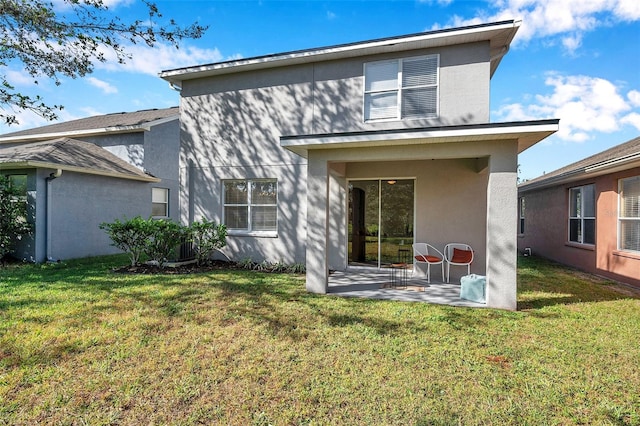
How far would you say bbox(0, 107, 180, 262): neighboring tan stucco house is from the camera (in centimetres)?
1070

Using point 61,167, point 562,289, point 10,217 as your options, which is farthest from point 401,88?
point 10,217

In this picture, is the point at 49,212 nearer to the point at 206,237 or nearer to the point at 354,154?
the point at 206,237

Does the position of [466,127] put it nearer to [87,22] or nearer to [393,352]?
[393,352]

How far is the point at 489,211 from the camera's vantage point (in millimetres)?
6008

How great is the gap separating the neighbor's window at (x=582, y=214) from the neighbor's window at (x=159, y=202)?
17.5 m

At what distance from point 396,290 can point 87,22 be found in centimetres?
1018

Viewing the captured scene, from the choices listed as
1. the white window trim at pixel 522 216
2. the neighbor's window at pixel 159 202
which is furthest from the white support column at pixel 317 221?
the white window trim at pixel 522 216

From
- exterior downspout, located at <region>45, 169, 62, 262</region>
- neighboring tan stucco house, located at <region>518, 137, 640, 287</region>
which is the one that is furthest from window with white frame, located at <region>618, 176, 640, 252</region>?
exterior downspout, located at <region>45, 169, 62, 262</region>

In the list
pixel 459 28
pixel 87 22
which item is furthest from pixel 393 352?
pixel 87 22

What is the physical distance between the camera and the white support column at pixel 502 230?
5863mm

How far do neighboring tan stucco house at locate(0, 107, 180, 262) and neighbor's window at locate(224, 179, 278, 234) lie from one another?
5.35 metres

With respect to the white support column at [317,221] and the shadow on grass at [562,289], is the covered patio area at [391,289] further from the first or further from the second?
the shadow on grass at [562,289]

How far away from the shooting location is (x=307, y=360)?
13.0ft

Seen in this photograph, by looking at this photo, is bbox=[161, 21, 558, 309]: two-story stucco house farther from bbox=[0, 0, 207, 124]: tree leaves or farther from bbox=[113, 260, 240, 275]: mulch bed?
bbox=[0, 0, 207, 124]: tree leaves
